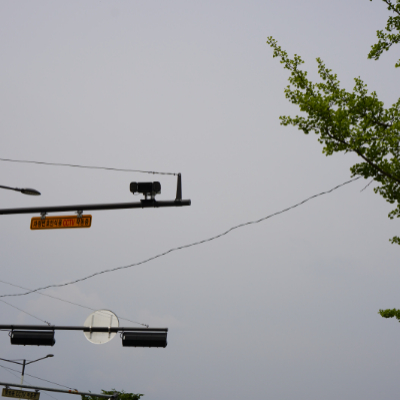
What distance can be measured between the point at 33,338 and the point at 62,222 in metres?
3.84

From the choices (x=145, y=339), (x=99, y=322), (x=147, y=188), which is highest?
(x=147, y=188)

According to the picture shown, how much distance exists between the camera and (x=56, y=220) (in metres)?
9.12

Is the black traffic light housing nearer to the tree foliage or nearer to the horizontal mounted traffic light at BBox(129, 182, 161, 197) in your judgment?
the horizontal mounted traffic light at BBox(129, 182, 161, 197)

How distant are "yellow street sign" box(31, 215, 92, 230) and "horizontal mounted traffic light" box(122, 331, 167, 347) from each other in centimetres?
304

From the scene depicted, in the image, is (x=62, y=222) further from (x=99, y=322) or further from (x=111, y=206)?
(x=99, y=322)

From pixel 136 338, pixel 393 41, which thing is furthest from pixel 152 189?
pixel 393 41

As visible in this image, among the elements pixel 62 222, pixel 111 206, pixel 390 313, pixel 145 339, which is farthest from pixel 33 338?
pixel 390 313

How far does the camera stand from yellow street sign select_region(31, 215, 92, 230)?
29.2 feet

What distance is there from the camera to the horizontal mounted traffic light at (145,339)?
33.0 ft

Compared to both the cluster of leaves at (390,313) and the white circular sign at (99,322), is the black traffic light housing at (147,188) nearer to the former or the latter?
the white circular sign at (99,322)

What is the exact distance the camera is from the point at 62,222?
907 centimetres

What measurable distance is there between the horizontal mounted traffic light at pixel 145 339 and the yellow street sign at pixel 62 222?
304cm

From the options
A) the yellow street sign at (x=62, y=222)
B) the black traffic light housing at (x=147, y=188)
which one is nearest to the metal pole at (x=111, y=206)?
the black traffic light housing at (x=147, y=188)

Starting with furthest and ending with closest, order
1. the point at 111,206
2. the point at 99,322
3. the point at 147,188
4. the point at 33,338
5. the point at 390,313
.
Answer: the point at 390,313 < the point at 33,338 < the point at 99,322 < the point at 111,206 < the point at 147,188
